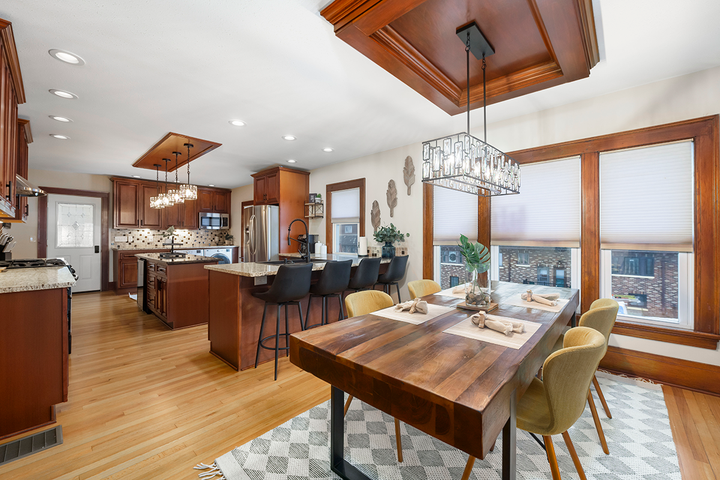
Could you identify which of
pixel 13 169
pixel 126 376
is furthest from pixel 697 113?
pixel 13 169

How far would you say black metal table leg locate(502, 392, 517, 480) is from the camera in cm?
107

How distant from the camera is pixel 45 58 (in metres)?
2.20

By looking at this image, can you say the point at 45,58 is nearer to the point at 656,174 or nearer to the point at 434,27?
the point at 434,27

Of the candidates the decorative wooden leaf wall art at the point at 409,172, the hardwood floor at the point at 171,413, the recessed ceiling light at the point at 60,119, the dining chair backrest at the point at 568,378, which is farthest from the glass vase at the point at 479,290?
the recessed ceiling light at the point at 60,119

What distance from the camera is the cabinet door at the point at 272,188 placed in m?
Answer: 5.54

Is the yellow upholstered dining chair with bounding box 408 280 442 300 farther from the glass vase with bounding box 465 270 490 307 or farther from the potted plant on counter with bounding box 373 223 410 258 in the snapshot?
the potted plant on counter with bounding box 373 223 410 258

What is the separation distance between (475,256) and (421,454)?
1199 mm

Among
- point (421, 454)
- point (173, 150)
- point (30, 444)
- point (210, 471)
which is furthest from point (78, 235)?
point (421, 454)

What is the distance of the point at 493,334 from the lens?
1498 mm

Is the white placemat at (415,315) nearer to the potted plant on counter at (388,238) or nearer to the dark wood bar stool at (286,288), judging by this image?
the dark wood bar stool at (286,288)

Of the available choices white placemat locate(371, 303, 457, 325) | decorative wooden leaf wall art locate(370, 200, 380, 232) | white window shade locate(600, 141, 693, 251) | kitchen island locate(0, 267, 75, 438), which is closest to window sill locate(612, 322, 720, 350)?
white window shade locate(600, 141, 693, 251)

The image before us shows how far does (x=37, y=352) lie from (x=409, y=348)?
239cm

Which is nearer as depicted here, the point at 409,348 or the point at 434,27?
the point at 409,348

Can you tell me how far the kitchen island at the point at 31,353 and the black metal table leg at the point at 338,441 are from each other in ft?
6.16
